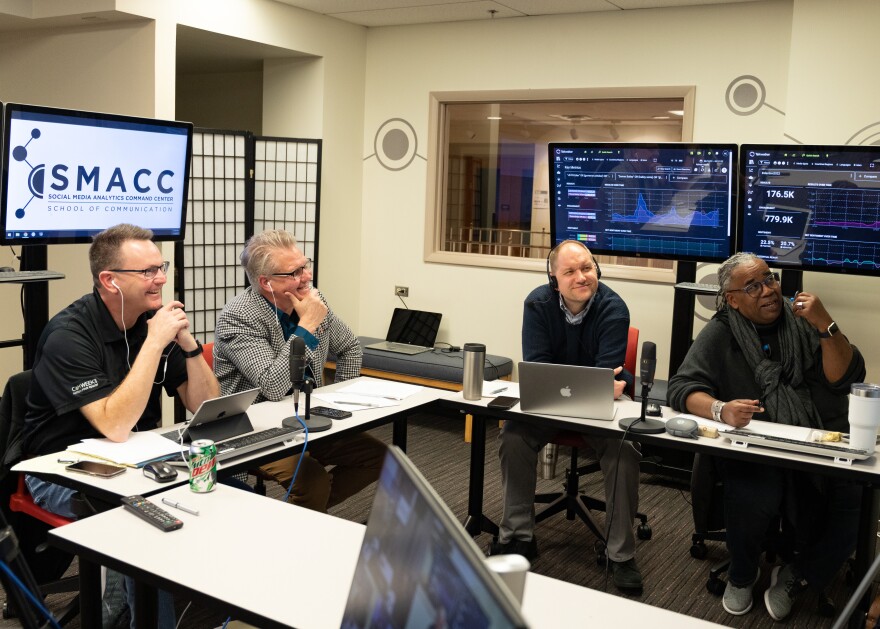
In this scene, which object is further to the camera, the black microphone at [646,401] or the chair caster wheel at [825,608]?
the chair caster wheel at [825,608]

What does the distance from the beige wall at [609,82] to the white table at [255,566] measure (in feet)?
11.2

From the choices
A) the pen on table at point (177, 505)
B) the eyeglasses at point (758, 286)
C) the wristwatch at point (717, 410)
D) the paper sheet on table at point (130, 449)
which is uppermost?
the eyeglasses at point (758, 286)

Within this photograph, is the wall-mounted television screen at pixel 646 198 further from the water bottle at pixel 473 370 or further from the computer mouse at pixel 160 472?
the computer mouse at pixel 160 472

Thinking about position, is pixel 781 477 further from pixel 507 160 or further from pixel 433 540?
pixel 507 160

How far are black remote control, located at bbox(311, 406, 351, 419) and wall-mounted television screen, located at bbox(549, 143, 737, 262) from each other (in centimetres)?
199

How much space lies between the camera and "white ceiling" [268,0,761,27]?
4.96m

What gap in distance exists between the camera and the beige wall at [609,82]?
172 inches

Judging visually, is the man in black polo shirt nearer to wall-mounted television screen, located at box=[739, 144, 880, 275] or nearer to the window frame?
wall-mounted television screen, located at box=[739, 144, 880, 275]

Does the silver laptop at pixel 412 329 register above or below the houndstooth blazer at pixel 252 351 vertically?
below

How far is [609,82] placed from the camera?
522 centimetres

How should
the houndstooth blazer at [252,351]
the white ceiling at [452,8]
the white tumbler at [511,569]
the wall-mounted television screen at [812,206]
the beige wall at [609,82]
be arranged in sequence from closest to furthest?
the white tumbler at [511,569], the houndstooth blazer at [252,351], the wall-mounted television screen at [812,206], the beige wall at [609,82], the white ceiling at [452,8]

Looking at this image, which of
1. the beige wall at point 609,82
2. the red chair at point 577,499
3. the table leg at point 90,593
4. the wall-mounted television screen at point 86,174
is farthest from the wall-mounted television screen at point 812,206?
the table leg at point 90,593

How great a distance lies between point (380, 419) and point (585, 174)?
2.10 m

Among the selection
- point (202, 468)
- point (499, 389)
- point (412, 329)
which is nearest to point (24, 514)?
point (202, 468)
